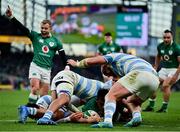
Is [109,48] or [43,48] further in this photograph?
[109,48]

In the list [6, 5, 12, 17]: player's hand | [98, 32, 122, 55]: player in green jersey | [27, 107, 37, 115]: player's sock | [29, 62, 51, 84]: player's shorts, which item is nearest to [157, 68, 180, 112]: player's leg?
[29, 62, 51, 84]: player's shorts

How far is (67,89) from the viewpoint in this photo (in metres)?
12.4

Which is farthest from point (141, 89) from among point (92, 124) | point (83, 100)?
point (83, 100)

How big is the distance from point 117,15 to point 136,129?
3478 cm

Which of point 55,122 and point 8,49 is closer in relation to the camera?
point 55,122

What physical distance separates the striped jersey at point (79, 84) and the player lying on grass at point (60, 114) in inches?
17.1

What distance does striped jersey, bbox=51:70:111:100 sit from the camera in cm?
1265

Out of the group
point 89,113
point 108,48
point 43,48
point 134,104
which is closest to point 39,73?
point 43,48

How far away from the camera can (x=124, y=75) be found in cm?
1209

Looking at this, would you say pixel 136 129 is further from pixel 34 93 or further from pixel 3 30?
pixel 3 30

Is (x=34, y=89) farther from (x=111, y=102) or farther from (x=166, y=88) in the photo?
(x=111, y=102)

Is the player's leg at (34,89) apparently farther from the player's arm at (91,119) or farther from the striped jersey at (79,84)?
the player's arm at (91,119)

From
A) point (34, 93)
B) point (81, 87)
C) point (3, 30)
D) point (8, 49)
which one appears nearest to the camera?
point (81, 87)

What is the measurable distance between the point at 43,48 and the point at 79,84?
384cm
